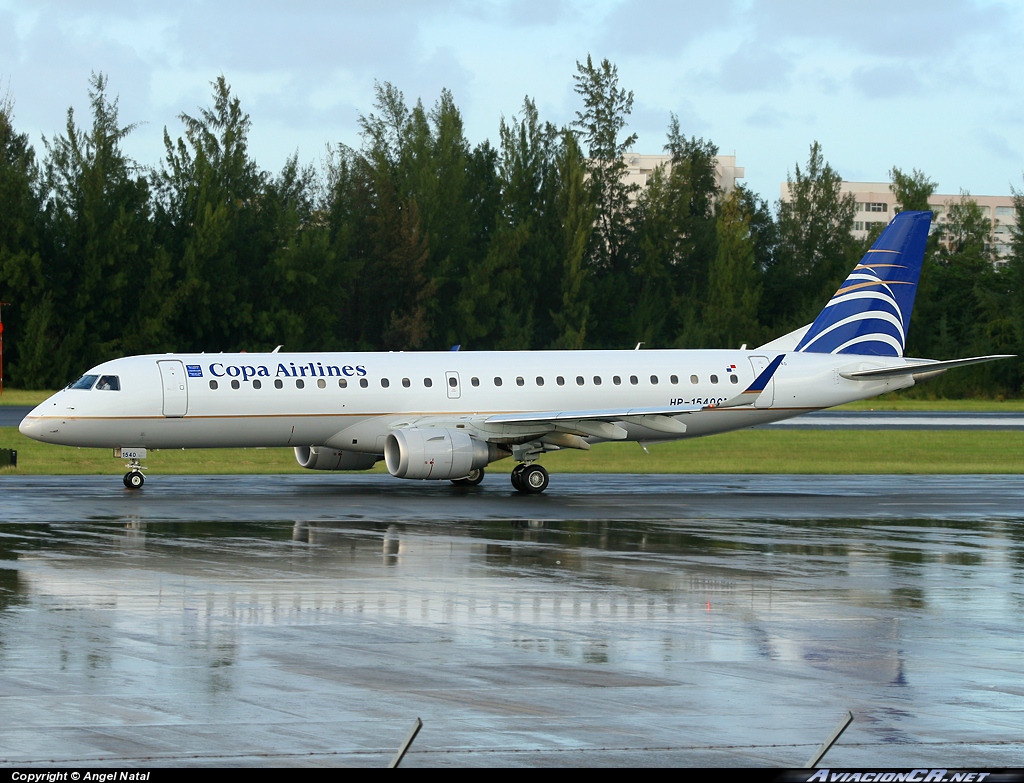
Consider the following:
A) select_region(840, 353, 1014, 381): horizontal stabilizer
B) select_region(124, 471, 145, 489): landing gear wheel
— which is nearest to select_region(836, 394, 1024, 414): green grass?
select_region(840, 353, 1014, 381): horizontal stabilizer

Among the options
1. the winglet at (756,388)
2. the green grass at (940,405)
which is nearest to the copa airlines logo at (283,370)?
the winglet at (756,388)

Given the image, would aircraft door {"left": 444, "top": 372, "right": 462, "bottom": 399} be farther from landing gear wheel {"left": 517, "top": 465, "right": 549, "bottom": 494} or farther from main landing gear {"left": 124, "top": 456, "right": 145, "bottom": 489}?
main landing gear {"left": 124, "top": 456, "right": 145, "bottom": 489}

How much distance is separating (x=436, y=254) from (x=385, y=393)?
67.4m

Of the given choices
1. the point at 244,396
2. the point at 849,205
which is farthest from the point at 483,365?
the point at 849,205

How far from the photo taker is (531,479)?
31.5 metres

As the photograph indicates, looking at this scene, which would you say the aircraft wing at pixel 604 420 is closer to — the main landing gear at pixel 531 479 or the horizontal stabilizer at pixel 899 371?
the main landing gear at pixel 531 479

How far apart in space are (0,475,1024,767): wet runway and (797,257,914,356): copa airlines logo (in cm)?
1167

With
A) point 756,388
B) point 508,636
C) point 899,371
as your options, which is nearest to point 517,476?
point 756,388

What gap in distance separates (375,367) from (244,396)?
10.3 feet

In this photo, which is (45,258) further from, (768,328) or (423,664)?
(423,664)

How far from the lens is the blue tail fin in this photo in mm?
38344

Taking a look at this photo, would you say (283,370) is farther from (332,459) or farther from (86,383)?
(86,383)

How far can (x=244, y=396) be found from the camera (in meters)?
31.6

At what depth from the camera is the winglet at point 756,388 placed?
32.9m
